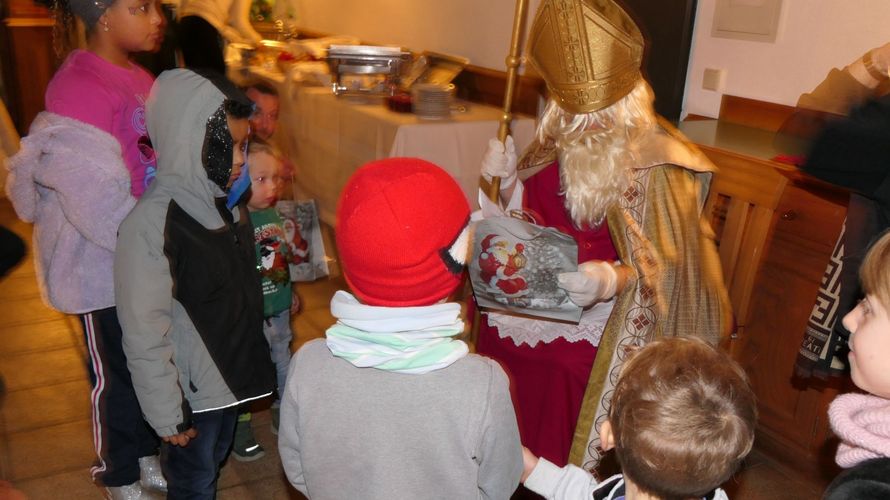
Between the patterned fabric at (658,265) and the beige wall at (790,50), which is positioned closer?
the patterned fabric at (658,265)

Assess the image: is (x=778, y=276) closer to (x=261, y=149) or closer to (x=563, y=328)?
(x=563, y=328)

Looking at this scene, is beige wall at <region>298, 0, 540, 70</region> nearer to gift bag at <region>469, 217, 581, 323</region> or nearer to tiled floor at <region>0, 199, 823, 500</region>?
tiled floor at <region>0, 199, 823, 500</region>

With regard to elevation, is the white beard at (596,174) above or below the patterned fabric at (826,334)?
above

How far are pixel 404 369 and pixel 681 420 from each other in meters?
0.47

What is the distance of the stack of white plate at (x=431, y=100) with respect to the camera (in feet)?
14.1

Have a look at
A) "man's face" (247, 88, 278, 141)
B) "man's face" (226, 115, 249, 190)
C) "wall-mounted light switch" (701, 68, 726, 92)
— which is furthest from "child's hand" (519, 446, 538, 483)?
"wall-mounted light switch" (701, 68, 726, 92)

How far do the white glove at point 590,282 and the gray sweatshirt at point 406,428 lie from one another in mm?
561

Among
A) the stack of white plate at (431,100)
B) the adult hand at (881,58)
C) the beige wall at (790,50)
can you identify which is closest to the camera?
the adult hand at (881,58)

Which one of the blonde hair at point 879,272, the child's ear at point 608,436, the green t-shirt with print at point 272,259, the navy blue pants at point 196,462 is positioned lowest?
the navy blue pants at point 196,462

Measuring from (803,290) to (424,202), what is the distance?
2.02 meters

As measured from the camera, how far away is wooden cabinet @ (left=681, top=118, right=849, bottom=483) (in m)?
2.71

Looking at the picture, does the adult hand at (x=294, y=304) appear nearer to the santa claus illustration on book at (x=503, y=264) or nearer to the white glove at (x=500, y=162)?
the white glove at (x=500, y=162)

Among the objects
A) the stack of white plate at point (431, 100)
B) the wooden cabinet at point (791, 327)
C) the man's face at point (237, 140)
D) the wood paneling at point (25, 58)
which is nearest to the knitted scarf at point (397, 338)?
the man's face at point (237, 140)

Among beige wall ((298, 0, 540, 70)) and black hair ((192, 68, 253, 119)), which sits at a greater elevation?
beige wall ((298, 0, 540, 70))
